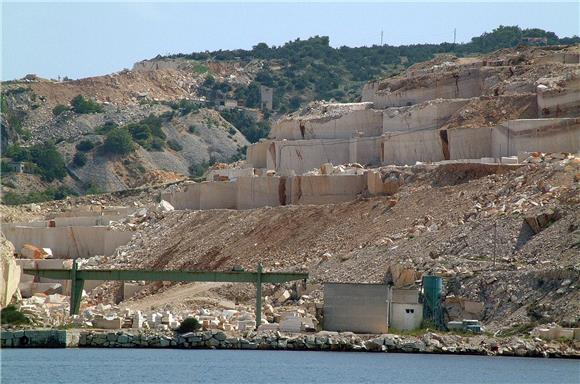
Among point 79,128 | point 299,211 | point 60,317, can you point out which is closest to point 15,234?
point 299,211

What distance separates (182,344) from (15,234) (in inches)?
1005

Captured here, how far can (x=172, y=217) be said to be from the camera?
293 ft

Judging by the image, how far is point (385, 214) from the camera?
79625mm

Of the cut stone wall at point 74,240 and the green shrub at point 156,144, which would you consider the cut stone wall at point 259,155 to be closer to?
the cut stone wall at point 74,240

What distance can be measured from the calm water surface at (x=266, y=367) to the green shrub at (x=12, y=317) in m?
3.45

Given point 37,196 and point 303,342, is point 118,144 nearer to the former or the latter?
point 37,196

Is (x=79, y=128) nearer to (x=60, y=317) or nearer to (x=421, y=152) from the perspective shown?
(x=421, y=152)

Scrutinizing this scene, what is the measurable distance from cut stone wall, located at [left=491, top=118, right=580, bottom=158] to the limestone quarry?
2.8 inches

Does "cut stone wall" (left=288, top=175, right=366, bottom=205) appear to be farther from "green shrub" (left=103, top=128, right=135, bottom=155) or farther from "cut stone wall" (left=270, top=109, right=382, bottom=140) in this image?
"green shrub" (left=103, top=128, right=135, bottom=155)

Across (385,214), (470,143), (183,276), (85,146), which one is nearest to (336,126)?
(470,143)

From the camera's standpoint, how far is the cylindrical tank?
221 feet

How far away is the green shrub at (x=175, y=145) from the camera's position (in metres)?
143

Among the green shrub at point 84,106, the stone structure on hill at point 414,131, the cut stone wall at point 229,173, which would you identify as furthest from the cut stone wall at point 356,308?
the green shrub at point 84,106

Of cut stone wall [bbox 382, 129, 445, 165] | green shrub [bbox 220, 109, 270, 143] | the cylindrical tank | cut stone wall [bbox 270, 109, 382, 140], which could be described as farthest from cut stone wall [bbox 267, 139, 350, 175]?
green shrub [bbox 220, 109, 270, 143]
